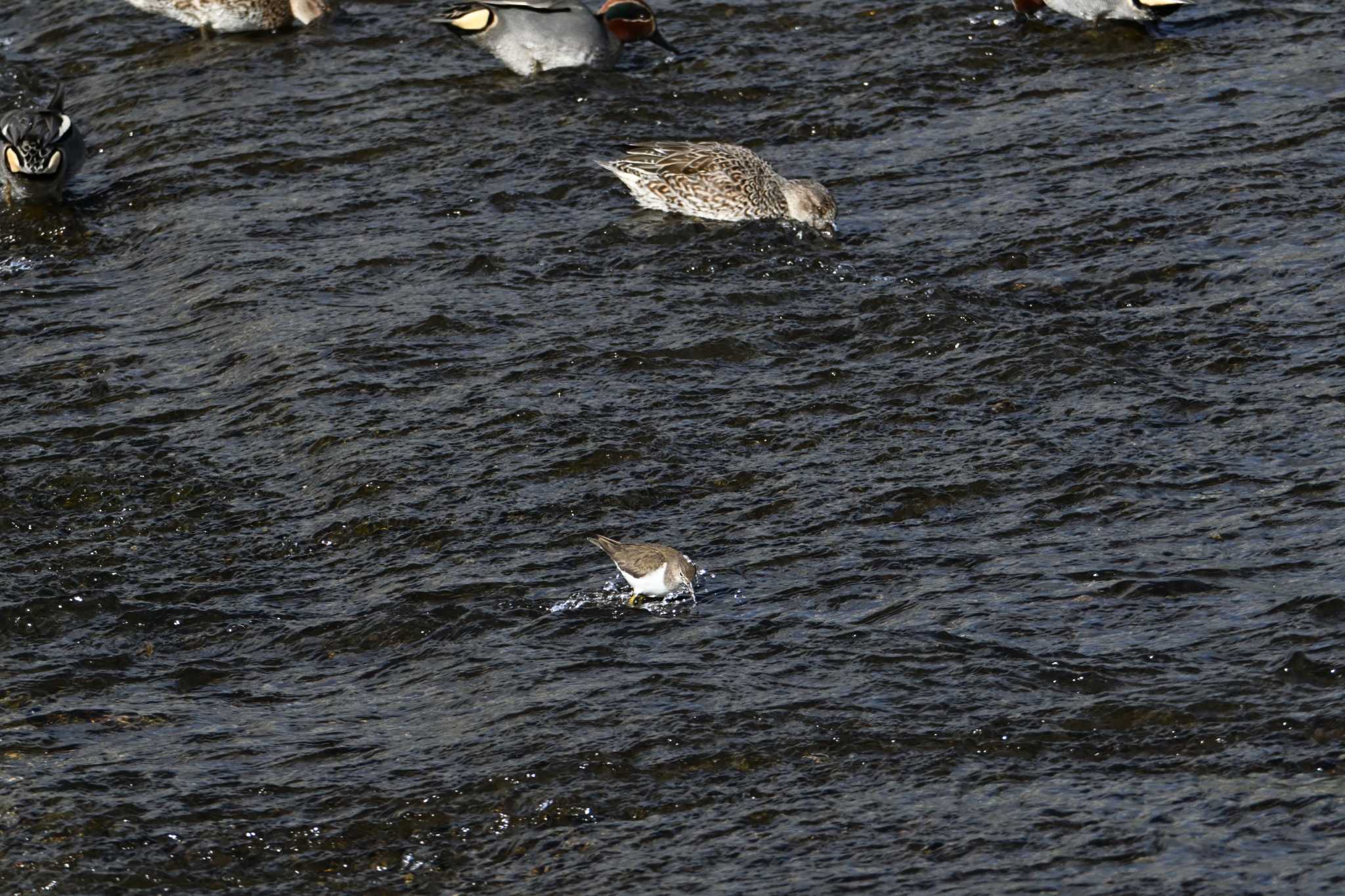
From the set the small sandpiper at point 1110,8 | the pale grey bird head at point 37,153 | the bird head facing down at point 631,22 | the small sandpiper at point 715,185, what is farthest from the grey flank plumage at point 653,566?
the small sandpiper at point 1110,8

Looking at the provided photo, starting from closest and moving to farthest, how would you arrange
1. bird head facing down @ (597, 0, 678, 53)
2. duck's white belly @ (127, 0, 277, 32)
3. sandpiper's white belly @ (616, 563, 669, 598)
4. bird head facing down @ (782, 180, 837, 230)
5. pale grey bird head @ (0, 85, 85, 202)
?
sandpiper's white belly @ (616, 563, 669, 598) → bird head facing down @ (782, 180, 837, 230) → pale grey bird head @ (0, 85, 85, 202) → bird head facing down @ (597, 0, 678, 53) → duck's white belly @ (127, 0, 277, 32)

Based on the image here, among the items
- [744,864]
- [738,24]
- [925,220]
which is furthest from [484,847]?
[738,24]

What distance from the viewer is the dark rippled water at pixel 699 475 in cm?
582

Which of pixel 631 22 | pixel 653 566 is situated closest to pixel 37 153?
pixel 631 22

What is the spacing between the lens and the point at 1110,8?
1298 centimetres

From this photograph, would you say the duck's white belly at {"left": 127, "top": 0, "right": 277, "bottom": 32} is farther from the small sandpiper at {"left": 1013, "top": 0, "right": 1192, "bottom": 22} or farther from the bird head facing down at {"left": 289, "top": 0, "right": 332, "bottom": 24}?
the small sandpiper at {"left": 1013, "top": 0, "right": 1192, "bottom": 22}

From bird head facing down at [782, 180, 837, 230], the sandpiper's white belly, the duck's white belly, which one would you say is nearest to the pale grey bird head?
the duck's white belly

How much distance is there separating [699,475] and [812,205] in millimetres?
2776

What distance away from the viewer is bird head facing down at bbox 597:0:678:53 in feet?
42.4

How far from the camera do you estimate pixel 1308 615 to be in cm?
657

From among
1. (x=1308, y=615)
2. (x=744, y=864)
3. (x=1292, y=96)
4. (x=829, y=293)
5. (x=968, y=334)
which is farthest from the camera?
(x=1292, y=96)

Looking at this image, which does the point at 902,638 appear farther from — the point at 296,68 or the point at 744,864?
the point at 296,68

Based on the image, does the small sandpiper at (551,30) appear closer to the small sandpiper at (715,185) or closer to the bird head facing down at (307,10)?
the bird head facing down at (307,10)

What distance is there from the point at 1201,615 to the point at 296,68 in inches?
350
